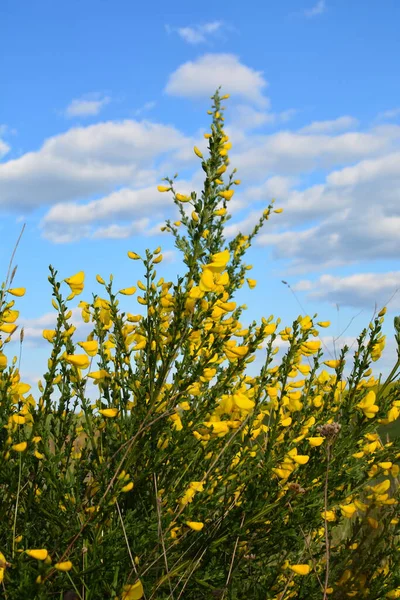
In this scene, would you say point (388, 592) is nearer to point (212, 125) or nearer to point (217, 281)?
point (217, 281)

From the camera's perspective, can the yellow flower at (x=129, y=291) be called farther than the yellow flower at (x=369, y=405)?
Yes

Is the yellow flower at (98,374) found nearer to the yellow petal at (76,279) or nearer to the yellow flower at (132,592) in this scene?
the yellow petal at (76,279)

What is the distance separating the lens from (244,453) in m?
2.71

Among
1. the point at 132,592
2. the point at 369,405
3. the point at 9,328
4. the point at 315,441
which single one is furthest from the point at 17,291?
the point at 369,405

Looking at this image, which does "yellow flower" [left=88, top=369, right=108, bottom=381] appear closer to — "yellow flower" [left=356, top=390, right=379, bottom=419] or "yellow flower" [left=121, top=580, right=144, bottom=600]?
"yellow flower" [left=121, top=580, right=144, bottom=600]

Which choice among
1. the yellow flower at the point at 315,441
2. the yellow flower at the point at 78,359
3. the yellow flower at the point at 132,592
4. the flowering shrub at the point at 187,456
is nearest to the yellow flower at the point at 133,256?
the flowering shrub at the point at 187,456

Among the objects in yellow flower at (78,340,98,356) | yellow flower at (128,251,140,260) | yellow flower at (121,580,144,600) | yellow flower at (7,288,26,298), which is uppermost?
yellow flower at (128,251,140,260)

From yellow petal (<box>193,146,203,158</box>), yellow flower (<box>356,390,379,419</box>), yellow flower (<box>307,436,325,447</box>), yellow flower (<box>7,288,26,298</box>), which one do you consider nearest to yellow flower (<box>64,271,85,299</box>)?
yellow flower (<box>7,288,26,298</box>)

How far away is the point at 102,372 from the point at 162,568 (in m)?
0.82

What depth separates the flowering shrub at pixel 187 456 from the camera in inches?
87.5

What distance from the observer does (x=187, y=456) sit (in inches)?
100

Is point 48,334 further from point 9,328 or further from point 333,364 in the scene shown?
point 333,364

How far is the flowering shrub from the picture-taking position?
2.22m

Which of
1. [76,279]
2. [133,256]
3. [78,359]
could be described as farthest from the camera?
[133,256]
